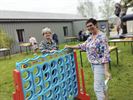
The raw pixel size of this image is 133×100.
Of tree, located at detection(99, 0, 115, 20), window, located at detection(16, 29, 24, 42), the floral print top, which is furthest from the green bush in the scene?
tree, located at detection(99, 0, 115, 20)

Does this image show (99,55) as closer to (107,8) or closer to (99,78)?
(99,78)

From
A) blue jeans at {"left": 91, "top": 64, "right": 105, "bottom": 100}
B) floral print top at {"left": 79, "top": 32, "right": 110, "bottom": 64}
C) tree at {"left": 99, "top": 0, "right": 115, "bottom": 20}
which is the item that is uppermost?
tree at {"left": 99, "top": 0, "right": 115, "bottom": 20}

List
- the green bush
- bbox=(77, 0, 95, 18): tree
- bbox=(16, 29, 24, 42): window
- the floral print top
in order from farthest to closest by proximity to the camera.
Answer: bbox=(77, 0, 95, 18): tree
bbox=(16, 29, 24, 42): window
the green bush
the floral print top

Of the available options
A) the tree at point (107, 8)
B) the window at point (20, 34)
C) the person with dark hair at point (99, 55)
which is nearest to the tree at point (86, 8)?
the tree at point (107, 8)

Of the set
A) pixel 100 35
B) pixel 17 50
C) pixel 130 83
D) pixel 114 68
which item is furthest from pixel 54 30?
pixel 100 35

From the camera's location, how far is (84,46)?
15.0ft

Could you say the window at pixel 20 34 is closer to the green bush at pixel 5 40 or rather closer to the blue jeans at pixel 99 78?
the green bush at pixel 5 40

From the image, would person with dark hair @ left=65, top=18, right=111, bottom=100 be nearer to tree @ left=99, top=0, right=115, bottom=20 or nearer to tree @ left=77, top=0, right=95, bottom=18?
tree @ left=99, top=0, right=115, bottom=20

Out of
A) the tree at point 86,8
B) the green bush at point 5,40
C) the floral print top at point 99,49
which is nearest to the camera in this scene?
the floral print top at point 99,49

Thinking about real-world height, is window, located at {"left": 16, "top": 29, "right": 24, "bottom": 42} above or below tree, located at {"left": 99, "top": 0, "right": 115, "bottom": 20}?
below

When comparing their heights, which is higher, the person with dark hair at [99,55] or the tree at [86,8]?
the tree at [86,8]

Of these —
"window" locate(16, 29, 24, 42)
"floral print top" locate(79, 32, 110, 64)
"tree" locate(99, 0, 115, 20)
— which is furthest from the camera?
"tree" locate(99, 0, 115, 20)

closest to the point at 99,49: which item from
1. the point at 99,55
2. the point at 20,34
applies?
the point at 99,55

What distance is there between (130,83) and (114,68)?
212 cm
